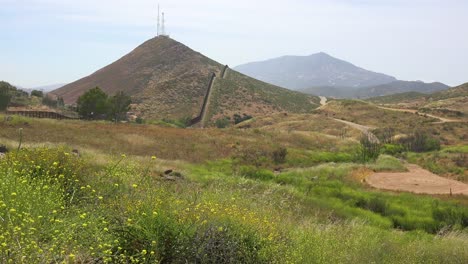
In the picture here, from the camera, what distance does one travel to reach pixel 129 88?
9600 centimetres

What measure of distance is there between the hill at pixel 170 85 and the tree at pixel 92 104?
21192 millimetres

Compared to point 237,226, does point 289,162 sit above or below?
below

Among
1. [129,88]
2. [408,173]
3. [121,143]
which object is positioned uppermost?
[129,88]

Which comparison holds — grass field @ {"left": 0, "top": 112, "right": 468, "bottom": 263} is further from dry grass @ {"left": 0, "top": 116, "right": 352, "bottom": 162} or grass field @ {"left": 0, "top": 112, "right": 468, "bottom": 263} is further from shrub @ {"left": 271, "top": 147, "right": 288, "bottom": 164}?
shrub @ {"left": 271, "top": 147, "right": 288, "bottom": 164}

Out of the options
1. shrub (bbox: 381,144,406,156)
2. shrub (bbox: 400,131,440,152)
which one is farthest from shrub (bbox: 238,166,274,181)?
shrub (bbox: 400,131,440,152)

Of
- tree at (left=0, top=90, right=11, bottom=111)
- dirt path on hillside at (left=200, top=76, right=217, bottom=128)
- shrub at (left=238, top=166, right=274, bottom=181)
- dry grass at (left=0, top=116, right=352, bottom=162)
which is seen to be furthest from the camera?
dirt path on hillside at (left=200, top=76, right=217, bottom=128)

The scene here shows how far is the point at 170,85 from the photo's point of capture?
305 feet

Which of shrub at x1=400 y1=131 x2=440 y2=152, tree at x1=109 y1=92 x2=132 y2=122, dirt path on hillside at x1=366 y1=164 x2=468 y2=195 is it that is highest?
tree at x1=109 y1=92 x2=132 y2=122

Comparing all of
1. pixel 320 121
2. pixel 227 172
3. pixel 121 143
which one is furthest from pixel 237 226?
pixel 320 121

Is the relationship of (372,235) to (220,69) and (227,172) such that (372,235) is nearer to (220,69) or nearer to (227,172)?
(227,172)

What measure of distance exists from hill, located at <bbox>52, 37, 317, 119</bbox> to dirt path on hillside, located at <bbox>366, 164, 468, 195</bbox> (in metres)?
50.7

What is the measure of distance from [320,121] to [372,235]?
5873 cm

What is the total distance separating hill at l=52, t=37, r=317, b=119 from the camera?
82750 mm

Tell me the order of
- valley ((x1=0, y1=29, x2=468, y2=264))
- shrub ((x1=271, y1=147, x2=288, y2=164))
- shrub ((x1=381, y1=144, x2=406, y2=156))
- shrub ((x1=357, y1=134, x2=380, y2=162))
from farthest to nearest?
shrub ((x1=381, y1=144, x2=406, y2=156))
shrub ((x1=357, y1=134, x2=380, y2=162))
shrub ((x1=271, y1=147, x2=288, y2=164))
valley ((x1=0, y1=29, x2=468, y2=264))
